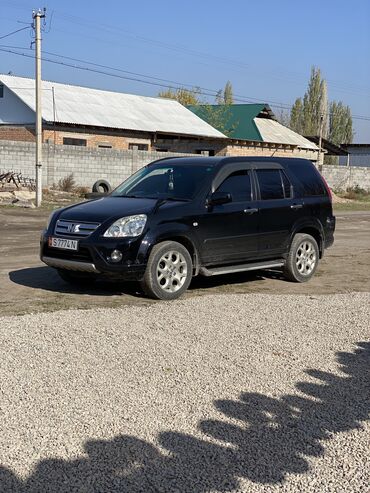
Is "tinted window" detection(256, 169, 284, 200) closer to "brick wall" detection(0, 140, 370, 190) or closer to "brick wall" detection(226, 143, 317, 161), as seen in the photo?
"brick wall" detection(0, 140, 370, 190)

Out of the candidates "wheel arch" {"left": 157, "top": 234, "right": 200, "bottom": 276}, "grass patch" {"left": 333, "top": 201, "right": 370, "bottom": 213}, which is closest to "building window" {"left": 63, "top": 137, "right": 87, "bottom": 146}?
"grass patch" {"left": 333, "top": 201, "right": 370, "bottom": 213}

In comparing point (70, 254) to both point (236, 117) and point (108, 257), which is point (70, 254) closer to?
point (108, 257)

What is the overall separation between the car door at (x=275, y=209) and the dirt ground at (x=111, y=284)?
61 centimetres

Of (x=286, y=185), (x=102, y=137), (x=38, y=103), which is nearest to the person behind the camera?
(x=286, y=185)

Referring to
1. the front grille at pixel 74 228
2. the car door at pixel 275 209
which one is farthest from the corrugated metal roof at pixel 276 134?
the front grille at pixel 74 228

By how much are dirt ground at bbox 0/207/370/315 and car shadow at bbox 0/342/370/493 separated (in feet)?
Result: 11.5

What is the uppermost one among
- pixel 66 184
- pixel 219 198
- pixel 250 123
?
pixel 250 123

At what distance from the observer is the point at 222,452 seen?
3707 mm

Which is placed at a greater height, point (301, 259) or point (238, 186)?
point (238, 186)

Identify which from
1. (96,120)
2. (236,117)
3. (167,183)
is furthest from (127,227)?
(236,117)

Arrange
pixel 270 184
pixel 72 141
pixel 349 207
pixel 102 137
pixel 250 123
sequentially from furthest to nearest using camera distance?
pixel 250 123 → pixel 102 137 → pixel 72 141 → pixel 349 207 → pixel 270 184

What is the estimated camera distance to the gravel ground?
3.45 meters

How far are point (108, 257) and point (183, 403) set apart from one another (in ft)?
11.4

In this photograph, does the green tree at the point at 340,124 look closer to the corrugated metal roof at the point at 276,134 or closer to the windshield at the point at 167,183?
the corrugated metal roof at the point at 276,134
